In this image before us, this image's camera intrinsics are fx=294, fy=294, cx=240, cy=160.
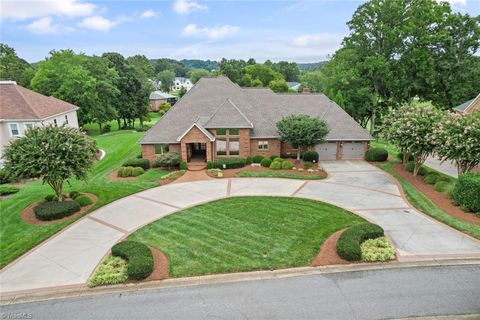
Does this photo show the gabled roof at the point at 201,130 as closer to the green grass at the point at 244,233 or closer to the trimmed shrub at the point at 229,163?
the trimmed shrub at the point at 229,163

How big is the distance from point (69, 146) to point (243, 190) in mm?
11292

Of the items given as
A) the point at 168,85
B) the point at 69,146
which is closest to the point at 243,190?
the point at 69,146

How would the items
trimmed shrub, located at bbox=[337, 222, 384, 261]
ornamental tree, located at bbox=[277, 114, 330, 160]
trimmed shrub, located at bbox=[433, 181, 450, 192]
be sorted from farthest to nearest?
ornamental tree, located at bbox=[277, 114, 330, 160] → trimmed shrub, located at bbox=[433, 181, 450, 192] → trimmed shrub, located at bbox=[337, 222, 384, 261]

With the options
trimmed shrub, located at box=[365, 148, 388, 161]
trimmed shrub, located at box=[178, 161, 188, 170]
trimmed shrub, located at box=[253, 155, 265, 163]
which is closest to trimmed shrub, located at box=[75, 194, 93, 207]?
trimmed shrub, located at box=[178, 161, 188, 170]

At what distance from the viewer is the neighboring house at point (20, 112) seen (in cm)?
2884

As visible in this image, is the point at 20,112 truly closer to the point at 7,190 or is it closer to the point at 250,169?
the point at 7,190

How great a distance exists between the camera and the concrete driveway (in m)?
12.4

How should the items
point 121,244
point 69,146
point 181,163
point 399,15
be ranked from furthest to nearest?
1. point 399,15
2. point 181,163
3. point 69,146
4. point 121,244

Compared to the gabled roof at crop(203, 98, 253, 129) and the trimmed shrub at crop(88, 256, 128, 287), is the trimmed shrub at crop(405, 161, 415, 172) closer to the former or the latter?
the gabled roof at crop(203, 98, 253, 129)

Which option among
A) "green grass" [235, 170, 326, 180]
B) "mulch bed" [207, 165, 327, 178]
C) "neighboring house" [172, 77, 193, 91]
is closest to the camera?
"green grass" [235, 170, 326, 180]

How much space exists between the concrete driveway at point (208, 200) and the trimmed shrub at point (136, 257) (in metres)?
1.23

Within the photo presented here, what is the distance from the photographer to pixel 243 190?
2119 cm

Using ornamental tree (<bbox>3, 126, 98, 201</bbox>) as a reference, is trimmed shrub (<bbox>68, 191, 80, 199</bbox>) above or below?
below

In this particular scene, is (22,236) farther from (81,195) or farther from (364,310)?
(364,310)
